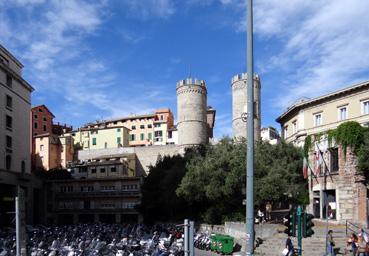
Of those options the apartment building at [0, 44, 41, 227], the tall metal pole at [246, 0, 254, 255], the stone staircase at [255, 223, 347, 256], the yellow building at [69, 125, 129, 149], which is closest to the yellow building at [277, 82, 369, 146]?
the stone staircase at [255, 223, 347, 256]

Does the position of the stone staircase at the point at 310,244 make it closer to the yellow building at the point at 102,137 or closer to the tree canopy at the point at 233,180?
the tree canopy at the point at 233,180

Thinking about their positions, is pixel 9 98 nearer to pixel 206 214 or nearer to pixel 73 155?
pixel 206 214

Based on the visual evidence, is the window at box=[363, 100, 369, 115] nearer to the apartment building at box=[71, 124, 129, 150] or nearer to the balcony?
the balcony

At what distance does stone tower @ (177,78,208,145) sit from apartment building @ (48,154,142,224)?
980 cm

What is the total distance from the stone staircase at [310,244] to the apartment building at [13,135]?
30.6 metres

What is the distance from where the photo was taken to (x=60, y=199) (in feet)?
247

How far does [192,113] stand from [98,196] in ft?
62.6

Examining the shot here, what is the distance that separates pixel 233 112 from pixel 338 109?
28682mm

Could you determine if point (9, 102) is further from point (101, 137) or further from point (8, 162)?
point (101, 137)

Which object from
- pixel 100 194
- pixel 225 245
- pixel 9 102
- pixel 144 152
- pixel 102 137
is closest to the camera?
pixel 225 245

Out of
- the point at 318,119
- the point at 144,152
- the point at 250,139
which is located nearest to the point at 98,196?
Answer: the point at 144,152

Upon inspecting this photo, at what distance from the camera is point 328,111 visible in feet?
144

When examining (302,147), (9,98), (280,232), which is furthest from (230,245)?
(9,98)

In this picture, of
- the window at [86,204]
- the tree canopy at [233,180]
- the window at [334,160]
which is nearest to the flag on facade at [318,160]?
the window at [334,160]
